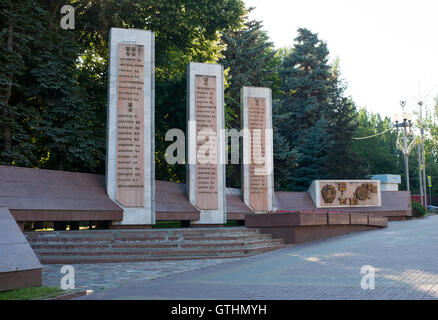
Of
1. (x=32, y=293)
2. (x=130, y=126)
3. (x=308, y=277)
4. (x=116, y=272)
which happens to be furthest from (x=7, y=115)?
(x=308, y=277)

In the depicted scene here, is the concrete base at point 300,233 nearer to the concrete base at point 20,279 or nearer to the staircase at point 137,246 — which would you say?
the staircase at point 137,246

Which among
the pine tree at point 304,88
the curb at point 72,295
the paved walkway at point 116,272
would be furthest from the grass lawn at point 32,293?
the pine tree at point 304,88

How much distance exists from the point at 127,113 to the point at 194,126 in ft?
9.80

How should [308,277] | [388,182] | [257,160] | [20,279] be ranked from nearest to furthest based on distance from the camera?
[20,279] → [308,277] → [257,160] → [388,182]

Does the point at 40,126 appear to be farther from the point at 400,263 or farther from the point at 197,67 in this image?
the point at 400,263

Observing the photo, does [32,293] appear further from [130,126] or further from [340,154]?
[340,154]

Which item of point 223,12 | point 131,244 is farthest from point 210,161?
point 223,12

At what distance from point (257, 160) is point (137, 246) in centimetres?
969

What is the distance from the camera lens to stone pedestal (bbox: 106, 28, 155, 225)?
653 inches

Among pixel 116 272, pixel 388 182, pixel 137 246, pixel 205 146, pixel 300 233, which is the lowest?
pixel 116 272

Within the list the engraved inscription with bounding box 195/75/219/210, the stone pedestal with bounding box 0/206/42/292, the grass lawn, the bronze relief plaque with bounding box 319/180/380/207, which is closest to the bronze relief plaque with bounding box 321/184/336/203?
the bronze relief plaque with bounding box 319/180/380/207

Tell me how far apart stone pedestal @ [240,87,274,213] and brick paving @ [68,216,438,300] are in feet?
27.0

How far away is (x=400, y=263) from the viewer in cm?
1030

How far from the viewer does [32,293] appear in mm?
7199
